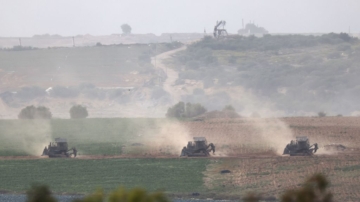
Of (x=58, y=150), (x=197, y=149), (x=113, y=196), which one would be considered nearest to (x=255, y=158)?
(x=197, y=149)

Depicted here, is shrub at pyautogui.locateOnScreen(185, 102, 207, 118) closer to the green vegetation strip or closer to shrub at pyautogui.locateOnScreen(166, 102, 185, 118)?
shrub at pyautogui.locateOnScreen(166, 102, 185, 118)

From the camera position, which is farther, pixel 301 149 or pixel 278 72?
pixel 278 72

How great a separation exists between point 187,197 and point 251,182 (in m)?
4.37

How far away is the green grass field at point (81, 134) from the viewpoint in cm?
5262

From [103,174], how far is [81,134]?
21151 millimetres

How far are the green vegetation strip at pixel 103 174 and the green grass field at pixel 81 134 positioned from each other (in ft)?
19.8

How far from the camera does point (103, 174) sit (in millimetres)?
40094

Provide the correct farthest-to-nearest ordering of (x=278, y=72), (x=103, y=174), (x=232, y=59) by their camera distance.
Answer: (x=232, y=59)
(x=278, y=72)
(x=103, y=174)

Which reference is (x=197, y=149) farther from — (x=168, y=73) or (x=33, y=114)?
(x=168, y=73)

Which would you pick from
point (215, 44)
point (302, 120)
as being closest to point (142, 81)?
point (215, 44)

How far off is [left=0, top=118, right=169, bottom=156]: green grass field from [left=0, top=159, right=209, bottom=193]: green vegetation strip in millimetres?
6033

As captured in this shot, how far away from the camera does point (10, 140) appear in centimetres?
5856

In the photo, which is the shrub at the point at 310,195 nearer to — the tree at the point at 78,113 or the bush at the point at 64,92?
the tree at the point at 78,113

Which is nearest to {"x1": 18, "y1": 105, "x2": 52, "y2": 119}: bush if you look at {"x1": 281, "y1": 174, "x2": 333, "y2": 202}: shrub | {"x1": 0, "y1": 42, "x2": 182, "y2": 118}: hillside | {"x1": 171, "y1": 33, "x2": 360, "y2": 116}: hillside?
{"x1": 0, "y1": 42, "x2": 182, "y2": 118}: hillside
